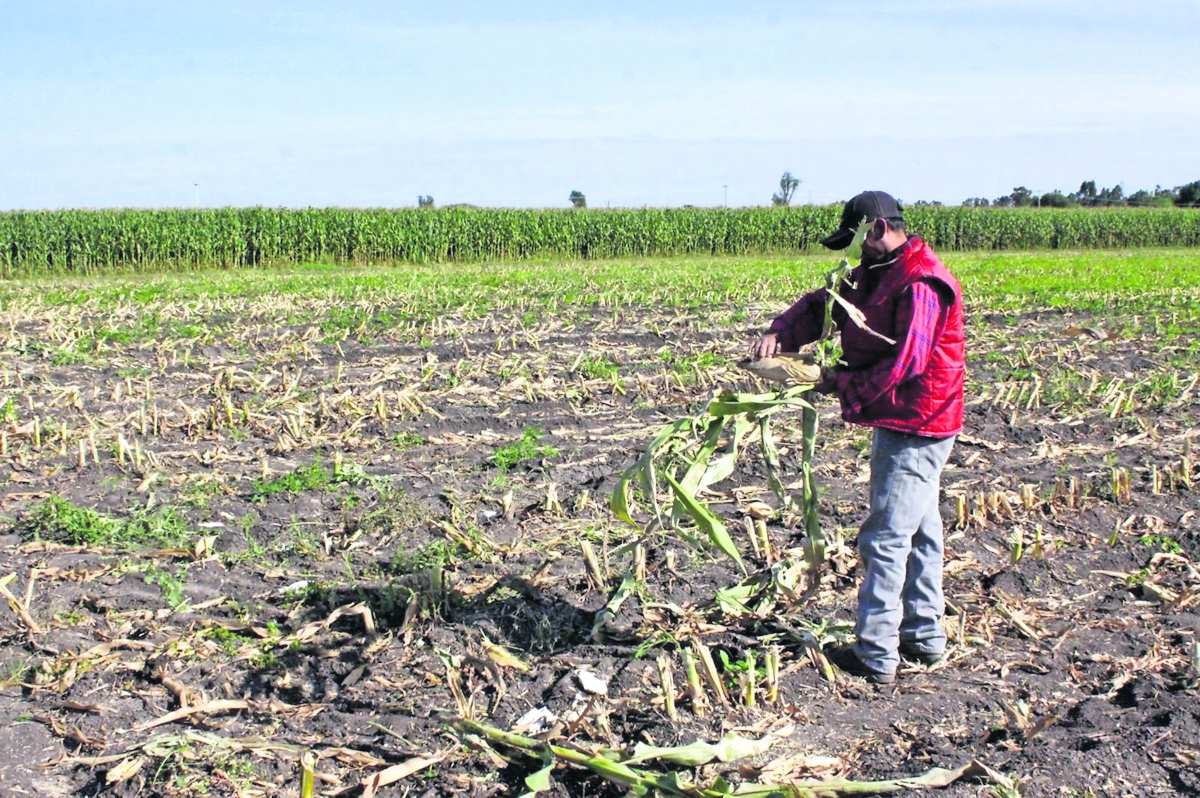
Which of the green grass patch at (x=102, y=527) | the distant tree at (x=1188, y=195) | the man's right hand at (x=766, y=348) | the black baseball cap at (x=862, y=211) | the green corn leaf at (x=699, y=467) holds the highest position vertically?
the distant tree at (x=1188, y=195)

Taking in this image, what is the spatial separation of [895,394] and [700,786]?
5.42 feet

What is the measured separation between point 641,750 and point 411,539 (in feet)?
8.55

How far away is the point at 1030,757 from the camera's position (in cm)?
370

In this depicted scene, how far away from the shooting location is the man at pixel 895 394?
4.08 metres

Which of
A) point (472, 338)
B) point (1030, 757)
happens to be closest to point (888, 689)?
point (1030, 757)

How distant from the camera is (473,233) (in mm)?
32344

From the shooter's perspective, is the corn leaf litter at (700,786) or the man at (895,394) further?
the man at (895,394)

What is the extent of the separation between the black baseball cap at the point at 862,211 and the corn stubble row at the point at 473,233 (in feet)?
87.9

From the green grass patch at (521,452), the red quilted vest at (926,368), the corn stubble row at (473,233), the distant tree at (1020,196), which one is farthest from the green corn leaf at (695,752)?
the distant tree at (1020,196)

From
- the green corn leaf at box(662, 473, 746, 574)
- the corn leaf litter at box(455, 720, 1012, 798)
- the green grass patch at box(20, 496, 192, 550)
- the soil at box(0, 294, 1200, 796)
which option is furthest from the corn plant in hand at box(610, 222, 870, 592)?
the green grass patch at box(20, 496, 192, 550)

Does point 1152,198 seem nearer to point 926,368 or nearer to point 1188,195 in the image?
point 1188,195

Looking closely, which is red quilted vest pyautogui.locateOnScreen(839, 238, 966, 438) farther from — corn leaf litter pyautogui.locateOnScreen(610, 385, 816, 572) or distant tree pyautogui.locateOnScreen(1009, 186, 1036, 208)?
distant tree pyautogui.locateOnScreen(1009, 186, 1036, 208)

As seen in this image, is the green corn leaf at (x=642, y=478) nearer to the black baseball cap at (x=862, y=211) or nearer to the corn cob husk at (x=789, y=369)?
the corn cob husk at (x=789, y=369)

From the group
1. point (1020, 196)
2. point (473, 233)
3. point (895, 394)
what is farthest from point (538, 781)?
point (1020, 196)
